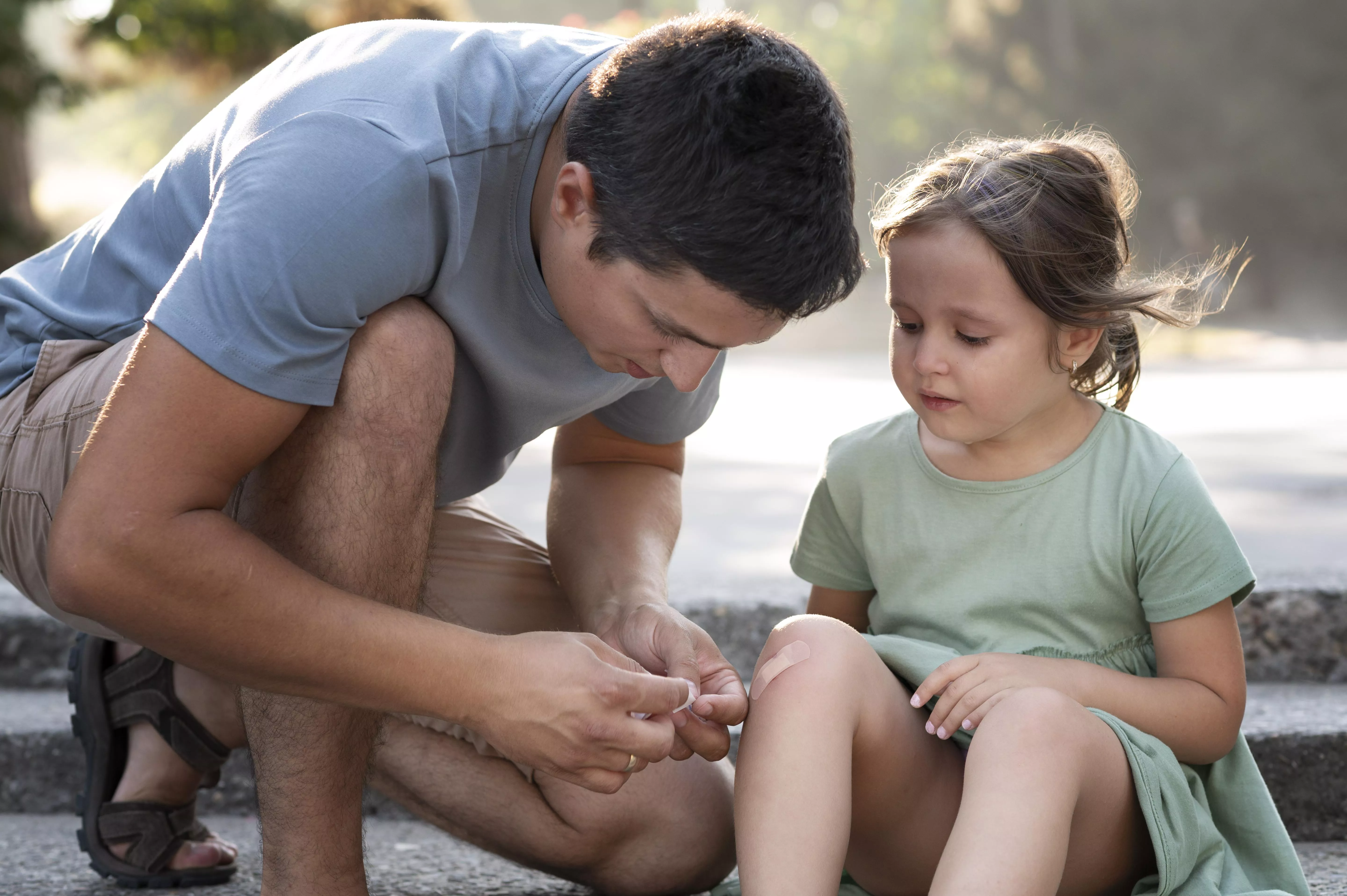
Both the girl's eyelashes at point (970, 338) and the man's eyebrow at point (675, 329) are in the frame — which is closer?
the man's eyebrow at point (675, 329)

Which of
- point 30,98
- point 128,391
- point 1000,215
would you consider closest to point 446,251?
point 128,391

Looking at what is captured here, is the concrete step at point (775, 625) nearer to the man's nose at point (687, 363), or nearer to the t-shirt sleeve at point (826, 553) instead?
the t-shirt sleeve at point (826, 553)

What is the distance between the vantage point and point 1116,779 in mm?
1355

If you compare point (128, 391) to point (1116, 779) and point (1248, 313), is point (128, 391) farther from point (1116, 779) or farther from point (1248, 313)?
point (1248, 313)

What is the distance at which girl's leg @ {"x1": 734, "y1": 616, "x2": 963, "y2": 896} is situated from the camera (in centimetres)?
131

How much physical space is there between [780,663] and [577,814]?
1.23 feet

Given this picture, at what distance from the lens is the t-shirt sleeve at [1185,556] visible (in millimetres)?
1458

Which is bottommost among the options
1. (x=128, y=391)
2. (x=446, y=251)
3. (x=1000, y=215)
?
(x=128, y=391)

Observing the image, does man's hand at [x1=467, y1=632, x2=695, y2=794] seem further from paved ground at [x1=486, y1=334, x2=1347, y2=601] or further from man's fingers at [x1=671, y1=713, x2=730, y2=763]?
paved ground at [x1=486, y1=334, x2=1347, y2=601]

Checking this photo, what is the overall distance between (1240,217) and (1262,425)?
13892 millimetres

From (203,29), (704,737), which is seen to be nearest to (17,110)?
(203,29)

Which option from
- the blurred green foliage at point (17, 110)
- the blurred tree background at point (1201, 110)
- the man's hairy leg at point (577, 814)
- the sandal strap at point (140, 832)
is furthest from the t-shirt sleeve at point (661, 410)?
A: the blurred tree background at point (1201, 110)

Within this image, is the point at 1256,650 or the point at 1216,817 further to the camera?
the point at 1256,650

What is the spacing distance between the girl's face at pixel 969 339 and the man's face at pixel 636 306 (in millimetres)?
216
